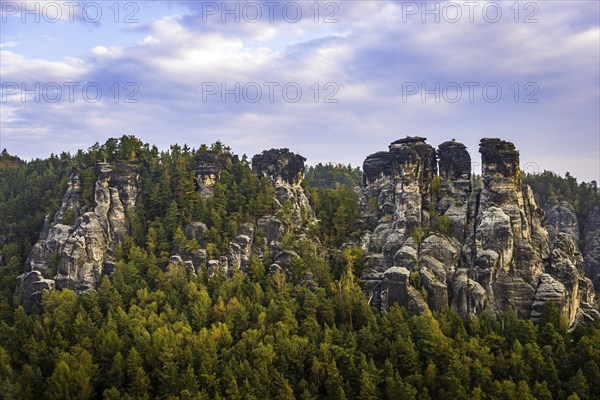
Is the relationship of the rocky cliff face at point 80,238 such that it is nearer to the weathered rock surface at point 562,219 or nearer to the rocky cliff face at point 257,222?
the rocky cliff face at point 257,222

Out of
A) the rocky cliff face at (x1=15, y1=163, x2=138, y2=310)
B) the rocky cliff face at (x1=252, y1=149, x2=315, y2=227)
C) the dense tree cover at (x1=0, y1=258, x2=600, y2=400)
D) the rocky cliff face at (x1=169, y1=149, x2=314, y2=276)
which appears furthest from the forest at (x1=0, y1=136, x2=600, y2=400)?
the rocky cliff face at (x1=252, y1=149, x2=315, y2=227)

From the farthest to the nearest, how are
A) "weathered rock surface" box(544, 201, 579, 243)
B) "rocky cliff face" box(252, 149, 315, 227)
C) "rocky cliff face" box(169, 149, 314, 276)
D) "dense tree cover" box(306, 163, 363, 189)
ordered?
"dense tree cover" box(306, 163, 363, 189) < "weathered rock surface" box(544, 201, 579, 243) < "rocky cliff face" box(252, 149, 315, 227) < "rocky cliff face" box(169, 149, 314, 276)

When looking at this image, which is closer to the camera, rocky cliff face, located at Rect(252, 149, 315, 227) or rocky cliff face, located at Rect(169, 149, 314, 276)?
rocky cliff face, located at Rect(169, 149, 314, 276)

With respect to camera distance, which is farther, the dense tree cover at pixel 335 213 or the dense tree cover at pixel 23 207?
the dense tree cover at pixel 335 213

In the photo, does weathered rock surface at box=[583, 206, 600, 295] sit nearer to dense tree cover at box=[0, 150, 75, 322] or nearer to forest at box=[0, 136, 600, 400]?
forest at box=[0, 136, 600, 400]

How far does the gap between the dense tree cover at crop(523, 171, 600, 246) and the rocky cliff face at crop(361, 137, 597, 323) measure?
6754 centimetres

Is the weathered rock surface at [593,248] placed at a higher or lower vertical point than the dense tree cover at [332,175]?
lower

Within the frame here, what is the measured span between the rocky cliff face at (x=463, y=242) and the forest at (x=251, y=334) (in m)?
3.88

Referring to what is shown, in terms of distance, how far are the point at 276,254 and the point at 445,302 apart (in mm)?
25646

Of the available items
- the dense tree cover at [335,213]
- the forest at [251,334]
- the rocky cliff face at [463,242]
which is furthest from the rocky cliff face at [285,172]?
the rocky cliff face at [463,242]

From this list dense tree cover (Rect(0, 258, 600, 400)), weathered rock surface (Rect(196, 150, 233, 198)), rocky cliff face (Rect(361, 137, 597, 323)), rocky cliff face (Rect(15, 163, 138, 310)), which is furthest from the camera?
weathered rock surface (Rect(196, 150, 233, 198))

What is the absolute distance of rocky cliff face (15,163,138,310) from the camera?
78.3 m

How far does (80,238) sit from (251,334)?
3280 cm

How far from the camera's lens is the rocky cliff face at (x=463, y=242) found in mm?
70812
